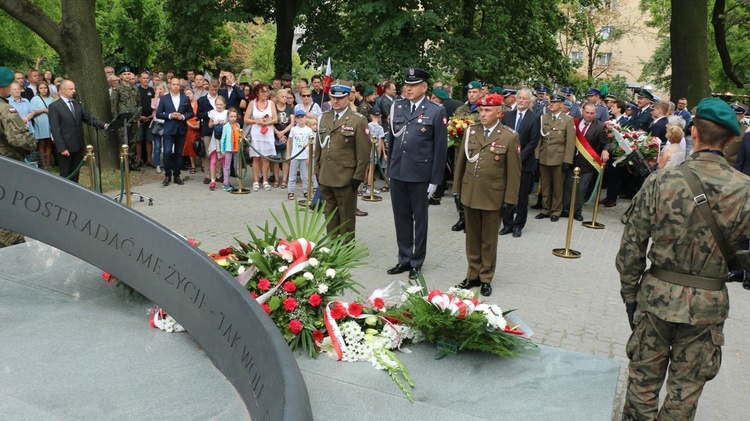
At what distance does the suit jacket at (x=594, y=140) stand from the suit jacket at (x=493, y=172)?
478cm

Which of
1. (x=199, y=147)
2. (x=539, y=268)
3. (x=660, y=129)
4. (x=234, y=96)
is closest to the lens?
(x=539, y=268)

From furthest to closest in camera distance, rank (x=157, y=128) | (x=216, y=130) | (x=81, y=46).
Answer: (x=157, y=128) < (x=81, y=46) < (x=216, y=130)

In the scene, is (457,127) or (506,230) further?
(457,127)

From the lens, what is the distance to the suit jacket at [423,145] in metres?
7.20

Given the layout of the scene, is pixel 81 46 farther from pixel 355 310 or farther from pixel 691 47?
pixel 691 47

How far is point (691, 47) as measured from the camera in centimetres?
1648

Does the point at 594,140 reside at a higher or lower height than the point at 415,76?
lower

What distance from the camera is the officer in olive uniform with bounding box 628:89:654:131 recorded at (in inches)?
531

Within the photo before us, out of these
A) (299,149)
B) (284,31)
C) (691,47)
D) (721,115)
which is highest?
(284,31)

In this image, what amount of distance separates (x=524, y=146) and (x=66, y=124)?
698 cm

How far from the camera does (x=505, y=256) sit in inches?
339

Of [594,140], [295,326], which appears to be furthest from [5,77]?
[594,140]

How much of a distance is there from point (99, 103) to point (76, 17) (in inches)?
67.4

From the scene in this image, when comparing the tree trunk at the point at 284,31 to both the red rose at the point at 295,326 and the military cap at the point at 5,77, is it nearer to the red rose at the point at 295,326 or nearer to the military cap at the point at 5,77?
the military cap at the point at 5,77
